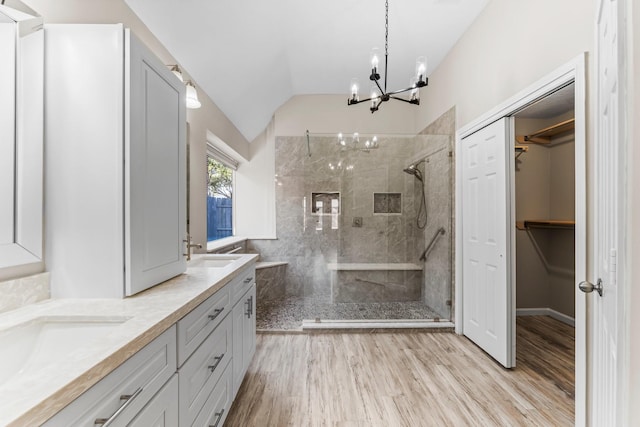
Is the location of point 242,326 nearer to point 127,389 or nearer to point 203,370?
point 203,370

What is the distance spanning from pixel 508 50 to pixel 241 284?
104 inches

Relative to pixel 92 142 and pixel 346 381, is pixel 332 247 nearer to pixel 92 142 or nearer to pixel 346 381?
pixel 346 381

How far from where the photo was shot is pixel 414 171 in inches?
143

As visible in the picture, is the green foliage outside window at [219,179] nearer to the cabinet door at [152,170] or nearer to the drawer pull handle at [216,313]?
the cabinet door at [152,170]

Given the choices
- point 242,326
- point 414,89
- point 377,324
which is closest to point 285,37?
point 414,89

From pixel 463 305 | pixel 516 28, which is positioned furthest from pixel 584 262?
pixel 516 28

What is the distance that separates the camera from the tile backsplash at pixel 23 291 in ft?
3.47

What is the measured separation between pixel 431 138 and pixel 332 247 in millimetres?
1800

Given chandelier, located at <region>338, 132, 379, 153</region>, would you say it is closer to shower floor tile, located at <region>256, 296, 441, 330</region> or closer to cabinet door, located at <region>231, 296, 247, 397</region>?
shower floor tile, located at <region>256, 296, 441, 330</region>

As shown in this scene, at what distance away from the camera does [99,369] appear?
2.25 ft

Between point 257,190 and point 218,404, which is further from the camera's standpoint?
point 257,190

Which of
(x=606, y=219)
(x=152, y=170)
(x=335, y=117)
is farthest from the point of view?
(x=335, y=117)

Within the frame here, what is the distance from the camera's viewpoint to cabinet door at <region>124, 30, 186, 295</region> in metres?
1.22

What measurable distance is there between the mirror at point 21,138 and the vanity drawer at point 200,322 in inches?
26.0
